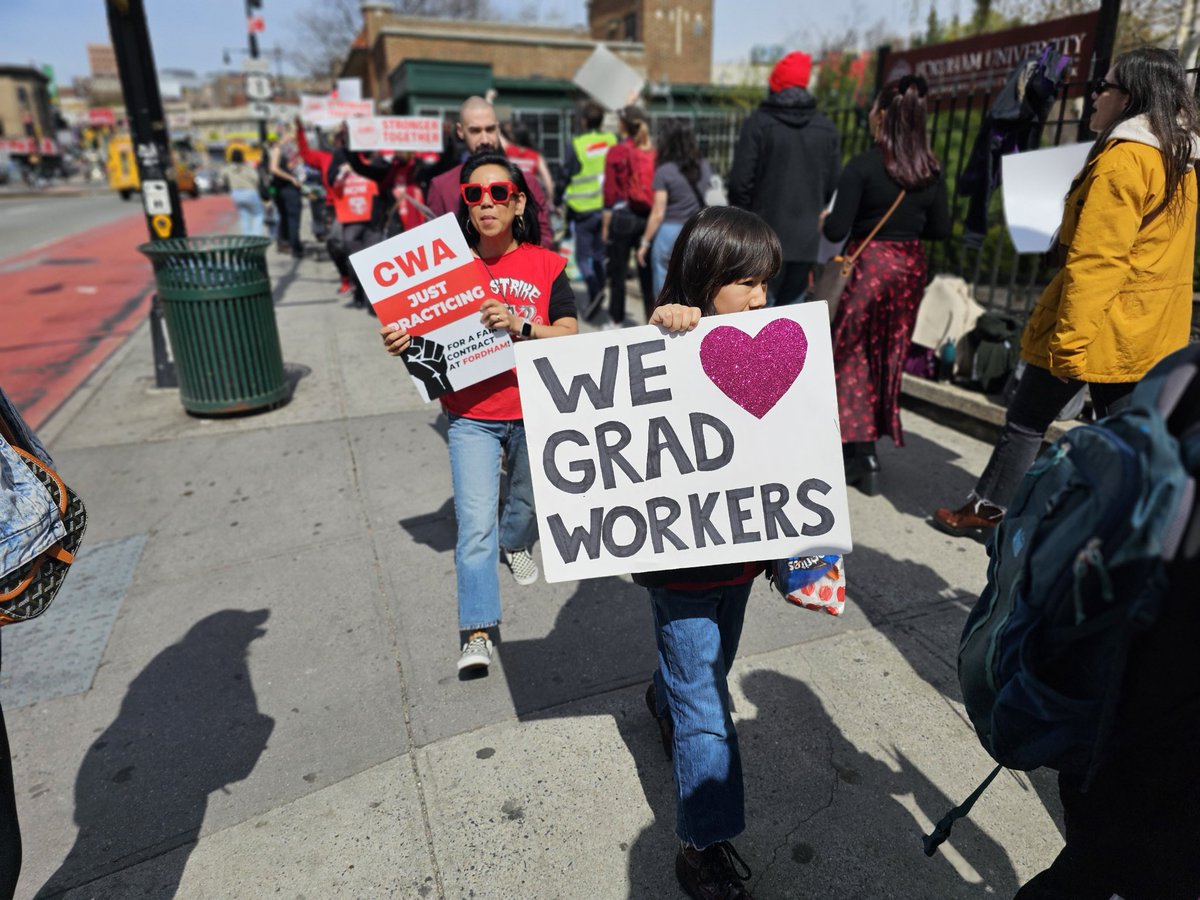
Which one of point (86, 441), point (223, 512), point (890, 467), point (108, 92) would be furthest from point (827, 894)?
point (108, 92)

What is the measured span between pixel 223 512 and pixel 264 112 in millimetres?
15677

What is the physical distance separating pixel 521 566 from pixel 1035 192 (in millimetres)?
3355

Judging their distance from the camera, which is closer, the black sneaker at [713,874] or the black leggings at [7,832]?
the black leggings at [7,832]

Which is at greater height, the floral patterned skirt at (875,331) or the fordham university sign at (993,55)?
the fordham university sign at (993,55)

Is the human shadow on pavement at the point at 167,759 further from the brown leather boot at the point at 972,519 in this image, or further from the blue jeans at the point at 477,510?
the brown leather boot at the point at 972,519

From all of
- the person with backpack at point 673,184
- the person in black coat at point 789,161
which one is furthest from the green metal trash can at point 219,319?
the person in black coat at point 789,161

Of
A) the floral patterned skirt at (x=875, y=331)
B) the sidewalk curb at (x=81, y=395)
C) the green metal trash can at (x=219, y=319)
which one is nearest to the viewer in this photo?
the floral patterned skirt at (x=875, y=331)

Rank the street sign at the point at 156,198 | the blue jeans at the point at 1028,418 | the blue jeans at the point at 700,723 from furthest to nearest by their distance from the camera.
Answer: the street sign at the point at 156,198, the blue jeans at the point at 1028,418, the blue jeans at the point at 700,723

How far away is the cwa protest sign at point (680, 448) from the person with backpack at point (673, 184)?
4792 millimetres

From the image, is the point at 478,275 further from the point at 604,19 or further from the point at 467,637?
the point at 604,19

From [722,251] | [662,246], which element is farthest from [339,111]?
[722,251]

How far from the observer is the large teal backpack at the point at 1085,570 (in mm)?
1051

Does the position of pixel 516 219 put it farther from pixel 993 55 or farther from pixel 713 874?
pixel 993 55

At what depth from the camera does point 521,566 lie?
3.83m
